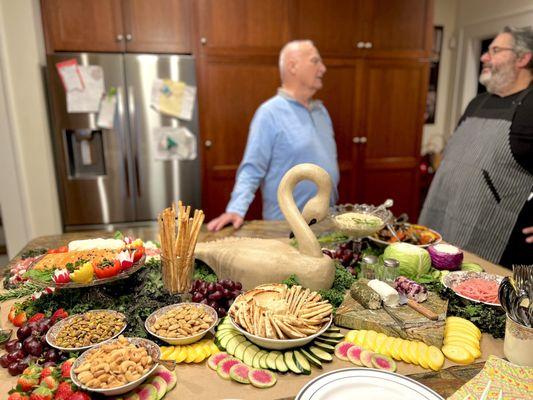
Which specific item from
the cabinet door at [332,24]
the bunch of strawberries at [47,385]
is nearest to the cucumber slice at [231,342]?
the bunch of strawberries at [47,385]

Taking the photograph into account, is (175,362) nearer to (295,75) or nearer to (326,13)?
(295,75)

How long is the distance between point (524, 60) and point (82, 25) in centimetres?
290

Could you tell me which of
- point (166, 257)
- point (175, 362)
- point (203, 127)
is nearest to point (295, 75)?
point (203, 127)

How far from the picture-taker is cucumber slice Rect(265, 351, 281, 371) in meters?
1.09

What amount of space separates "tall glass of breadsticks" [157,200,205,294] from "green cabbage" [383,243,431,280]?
0.76 m

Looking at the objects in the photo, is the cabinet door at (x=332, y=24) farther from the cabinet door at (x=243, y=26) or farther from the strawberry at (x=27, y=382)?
the strawberry at (x=27, y=382)

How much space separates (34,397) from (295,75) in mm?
2092

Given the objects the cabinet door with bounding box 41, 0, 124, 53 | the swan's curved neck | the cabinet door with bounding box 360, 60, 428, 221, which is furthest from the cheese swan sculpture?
the cabinet door with bounding box 360, 60, 428, 221

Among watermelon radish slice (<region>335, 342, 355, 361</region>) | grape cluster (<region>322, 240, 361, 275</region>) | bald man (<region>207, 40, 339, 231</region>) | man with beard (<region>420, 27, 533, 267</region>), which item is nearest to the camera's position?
watermelon radish slice (<region>335, 342, 355, 361</region>)

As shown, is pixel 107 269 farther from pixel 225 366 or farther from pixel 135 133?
pixel 135 133

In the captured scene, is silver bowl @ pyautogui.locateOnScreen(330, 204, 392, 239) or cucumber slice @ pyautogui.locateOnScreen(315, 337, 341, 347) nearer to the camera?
cucumber slice @ pyautogui.locateOnScreen(315, 337, 341, 347)

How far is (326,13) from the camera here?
3.42 m

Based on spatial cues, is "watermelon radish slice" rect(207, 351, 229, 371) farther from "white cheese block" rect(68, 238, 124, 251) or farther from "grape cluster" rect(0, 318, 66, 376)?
"white cheese block" rect(68, 238, 124, 251)

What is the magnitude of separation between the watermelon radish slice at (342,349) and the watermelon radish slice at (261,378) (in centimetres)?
20
